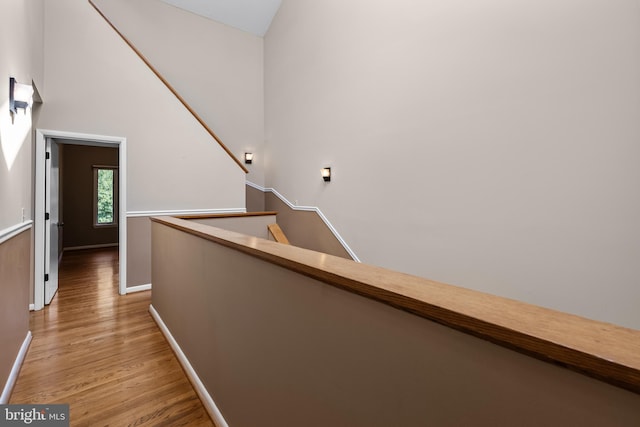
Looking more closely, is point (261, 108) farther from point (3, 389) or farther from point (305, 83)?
point (3, 389)

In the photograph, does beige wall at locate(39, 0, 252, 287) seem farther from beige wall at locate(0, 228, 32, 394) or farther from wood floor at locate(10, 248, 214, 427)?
beige wall at locate(0, 228, 32, 394)

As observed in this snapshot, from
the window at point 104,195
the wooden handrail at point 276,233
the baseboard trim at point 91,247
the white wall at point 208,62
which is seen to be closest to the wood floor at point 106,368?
the wooden handrail at point 276,233

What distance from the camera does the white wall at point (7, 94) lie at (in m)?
1.71

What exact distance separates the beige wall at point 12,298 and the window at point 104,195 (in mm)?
4959

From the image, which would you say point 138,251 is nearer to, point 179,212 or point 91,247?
point 179,212

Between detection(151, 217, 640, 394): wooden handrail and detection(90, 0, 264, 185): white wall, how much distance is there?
5.20 m

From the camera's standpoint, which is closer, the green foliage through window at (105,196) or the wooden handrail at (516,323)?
the wooden handrail at (516,323)

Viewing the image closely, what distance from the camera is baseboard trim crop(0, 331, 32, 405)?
160 cm

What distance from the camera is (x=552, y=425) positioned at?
1.34 ft

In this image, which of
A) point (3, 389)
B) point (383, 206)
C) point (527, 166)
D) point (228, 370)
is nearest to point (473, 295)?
point (228, 370)

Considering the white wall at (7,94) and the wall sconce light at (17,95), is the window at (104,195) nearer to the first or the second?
the white wall at (7,94)

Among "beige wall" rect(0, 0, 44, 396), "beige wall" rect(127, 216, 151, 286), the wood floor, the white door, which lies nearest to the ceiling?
"beige wall" rect(0, 0, 44, 396)

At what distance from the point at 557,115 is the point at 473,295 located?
2.08m

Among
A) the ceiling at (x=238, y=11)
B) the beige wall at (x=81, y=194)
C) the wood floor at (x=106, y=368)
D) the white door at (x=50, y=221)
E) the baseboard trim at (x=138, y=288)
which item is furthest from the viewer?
the beige wall at (x=81, y=194)
